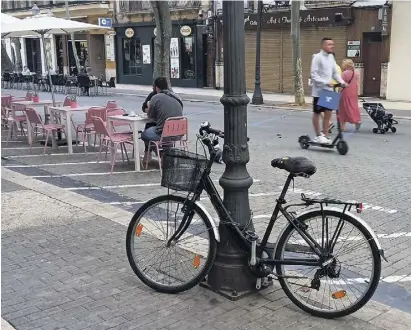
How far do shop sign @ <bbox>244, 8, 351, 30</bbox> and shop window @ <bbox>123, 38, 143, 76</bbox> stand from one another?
390 inches

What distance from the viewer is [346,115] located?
12.6 m

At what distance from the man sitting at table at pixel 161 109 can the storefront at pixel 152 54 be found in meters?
21.7

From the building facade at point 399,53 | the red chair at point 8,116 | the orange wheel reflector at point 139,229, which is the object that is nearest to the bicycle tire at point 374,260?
the orange wheel reflector at point 139,229

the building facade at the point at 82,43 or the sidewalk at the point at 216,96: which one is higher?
the building facade at the point at 82,43

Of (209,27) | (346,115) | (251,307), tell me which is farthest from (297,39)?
(251,307)

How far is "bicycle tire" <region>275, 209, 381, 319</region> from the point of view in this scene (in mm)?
3680

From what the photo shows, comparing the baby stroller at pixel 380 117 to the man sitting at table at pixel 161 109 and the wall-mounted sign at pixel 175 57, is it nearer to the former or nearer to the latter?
the man sitting at table at pixel 161 109

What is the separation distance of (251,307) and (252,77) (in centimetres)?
2455

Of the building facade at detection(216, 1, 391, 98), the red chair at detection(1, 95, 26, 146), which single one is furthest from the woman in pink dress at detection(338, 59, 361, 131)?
the building facade at detection(216, 1, 391, 98)

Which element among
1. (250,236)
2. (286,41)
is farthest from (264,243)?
(286,41)

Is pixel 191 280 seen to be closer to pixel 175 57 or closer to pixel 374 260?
pixel 374 260

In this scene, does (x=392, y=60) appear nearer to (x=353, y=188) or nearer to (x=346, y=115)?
(x=346, y=115)

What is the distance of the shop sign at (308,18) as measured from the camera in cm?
2305

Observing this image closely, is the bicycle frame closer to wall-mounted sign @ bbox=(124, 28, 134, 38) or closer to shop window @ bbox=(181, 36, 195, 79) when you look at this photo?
shop window @ bbox=(181, 36, 195, 79)
